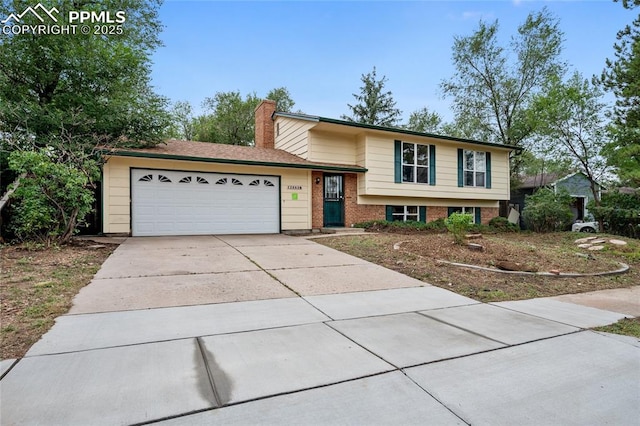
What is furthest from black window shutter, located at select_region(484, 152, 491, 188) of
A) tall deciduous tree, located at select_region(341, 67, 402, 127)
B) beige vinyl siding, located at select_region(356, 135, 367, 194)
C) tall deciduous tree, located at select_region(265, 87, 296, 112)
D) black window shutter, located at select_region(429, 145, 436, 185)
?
tall deciduous tree, located at select_region(265, 87, 296, 112)

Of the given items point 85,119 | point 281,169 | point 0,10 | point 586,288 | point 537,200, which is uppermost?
point 0,10

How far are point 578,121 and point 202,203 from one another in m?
16.9

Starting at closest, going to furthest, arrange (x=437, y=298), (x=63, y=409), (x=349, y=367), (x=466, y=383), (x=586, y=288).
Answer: (x=63, y=409) < (x=466, y=383) < (x=349, y=367) < (x=437, y=298) < (x=586, y=288)

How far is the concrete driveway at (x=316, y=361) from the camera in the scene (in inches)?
79.0

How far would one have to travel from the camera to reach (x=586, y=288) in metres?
5.62

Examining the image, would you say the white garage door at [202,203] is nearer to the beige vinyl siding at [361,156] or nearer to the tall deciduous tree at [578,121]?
the beige vinyl siding at [361,156]

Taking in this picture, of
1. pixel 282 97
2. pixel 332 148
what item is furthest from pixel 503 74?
pixel 282 97

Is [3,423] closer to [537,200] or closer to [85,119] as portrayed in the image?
[85,119]

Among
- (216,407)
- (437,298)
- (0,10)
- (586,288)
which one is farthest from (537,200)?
(0,10)

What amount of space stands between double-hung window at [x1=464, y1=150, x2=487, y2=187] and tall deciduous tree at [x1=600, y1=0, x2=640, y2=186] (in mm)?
4781

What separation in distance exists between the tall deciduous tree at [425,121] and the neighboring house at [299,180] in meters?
Answer: 14.8

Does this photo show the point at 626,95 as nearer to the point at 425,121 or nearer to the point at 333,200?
the point at 333,200

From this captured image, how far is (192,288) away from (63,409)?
112 inches

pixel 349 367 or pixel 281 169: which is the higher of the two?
pixel 281 169
